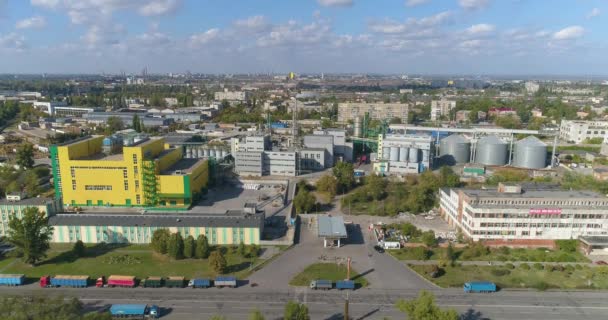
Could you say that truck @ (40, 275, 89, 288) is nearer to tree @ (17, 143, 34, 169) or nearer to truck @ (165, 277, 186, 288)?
truck @ (165, 277, 186, 288)

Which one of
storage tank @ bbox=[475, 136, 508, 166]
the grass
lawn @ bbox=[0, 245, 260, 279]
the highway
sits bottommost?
the highway

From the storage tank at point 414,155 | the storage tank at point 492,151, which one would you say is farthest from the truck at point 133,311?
the storage tank at point 492,151

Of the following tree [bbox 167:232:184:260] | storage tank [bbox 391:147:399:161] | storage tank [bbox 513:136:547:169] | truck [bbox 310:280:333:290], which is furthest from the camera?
storage tank [bbox 513:136:547:169]

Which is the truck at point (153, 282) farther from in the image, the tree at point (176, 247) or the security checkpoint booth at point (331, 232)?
the security checkpoint booth at point (331, 232)

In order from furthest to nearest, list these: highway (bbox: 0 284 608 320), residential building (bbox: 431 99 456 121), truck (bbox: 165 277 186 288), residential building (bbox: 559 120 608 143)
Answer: residential building (bbox: 431 99 456 121) < residential building (bbox: 559 120 608 143) < truck (bbox: 165 277 186 288) < highway (bbox: 0 284 608 320)

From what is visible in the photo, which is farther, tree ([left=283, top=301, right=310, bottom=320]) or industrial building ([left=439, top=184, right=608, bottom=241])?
industrial building ([left=439, top=184, right=608, bottom=241])

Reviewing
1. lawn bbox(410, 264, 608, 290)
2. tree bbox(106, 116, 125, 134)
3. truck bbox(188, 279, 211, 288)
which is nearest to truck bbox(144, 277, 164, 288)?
truck bbox(188, 279, 211, 288)

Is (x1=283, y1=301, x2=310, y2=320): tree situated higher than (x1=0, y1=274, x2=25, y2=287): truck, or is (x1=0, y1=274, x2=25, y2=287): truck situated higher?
(x1=283, y1=301, x2=310, y2=320): tree
